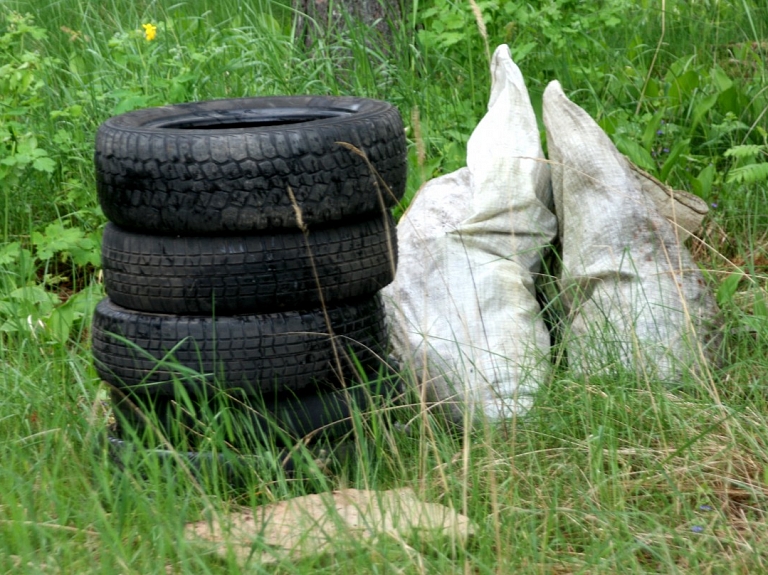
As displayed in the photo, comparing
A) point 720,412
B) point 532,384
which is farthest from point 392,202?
point 720,412

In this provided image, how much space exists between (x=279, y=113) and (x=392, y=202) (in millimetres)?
503

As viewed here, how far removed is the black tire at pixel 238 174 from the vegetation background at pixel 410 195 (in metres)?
0.32

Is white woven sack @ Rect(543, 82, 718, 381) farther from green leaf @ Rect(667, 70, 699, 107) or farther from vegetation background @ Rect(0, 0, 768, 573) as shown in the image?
green leaf @ Rect(667, 70, 699, 107)

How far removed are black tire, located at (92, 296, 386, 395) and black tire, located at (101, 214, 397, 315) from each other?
39 millimetres

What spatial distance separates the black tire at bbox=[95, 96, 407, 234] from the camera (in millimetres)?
2604

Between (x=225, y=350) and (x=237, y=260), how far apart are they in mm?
236

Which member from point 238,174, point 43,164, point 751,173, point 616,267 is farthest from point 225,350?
point 751,173

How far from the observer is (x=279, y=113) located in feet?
10.3

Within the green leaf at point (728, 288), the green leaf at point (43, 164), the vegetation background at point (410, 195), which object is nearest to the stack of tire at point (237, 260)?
the vegetation background at point (410, 195)

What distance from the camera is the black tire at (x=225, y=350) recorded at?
2.65 metres

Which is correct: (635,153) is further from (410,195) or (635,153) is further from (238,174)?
(238,174)

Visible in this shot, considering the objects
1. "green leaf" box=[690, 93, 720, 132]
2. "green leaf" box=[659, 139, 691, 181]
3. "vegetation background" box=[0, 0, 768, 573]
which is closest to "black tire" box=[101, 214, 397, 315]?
Answer: "vegetation background" box=[0, 0, 768, 573]

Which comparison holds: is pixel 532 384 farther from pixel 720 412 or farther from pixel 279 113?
pixel 279 113

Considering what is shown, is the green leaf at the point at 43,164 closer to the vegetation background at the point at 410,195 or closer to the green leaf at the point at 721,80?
the vegetation background at the point at 410,195
